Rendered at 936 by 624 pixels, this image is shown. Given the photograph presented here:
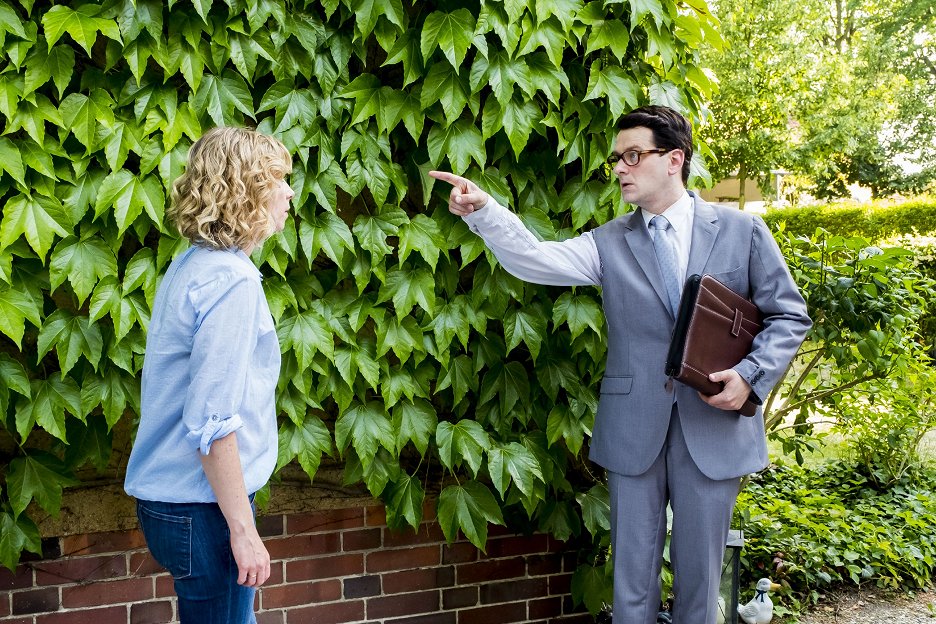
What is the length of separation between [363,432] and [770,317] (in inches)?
50.2

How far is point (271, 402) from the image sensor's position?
186cm

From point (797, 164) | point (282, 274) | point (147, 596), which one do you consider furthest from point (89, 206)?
point (797, 164)

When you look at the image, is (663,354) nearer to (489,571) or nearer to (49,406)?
(489,571)

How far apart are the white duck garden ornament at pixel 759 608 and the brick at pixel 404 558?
1331 mm

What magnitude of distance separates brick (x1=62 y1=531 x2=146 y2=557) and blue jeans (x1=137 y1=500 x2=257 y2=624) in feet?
3.52

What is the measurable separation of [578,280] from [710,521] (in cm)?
79

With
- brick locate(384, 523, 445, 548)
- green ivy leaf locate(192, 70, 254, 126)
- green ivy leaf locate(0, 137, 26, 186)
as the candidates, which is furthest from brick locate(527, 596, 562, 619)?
green ivy leaf locate(0, 137, 26, 186)

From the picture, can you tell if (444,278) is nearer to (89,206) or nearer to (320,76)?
(320,76)

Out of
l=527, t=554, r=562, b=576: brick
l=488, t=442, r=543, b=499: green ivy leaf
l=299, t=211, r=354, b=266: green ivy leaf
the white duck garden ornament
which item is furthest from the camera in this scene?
the white duck garden ornament

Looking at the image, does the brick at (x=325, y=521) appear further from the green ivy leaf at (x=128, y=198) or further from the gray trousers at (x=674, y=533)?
the green ivy leaf at (x=128, y=198)

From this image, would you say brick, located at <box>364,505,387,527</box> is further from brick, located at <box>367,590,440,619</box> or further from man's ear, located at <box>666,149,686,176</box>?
man's ear, located at <box>666,149,686,176</box>

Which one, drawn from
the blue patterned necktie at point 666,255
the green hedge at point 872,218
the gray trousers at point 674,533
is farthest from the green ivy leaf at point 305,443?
the green hedge at point 872,218

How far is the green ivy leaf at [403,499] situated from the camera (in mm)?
2844

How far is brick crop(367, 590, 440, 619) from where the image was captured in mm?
3029
